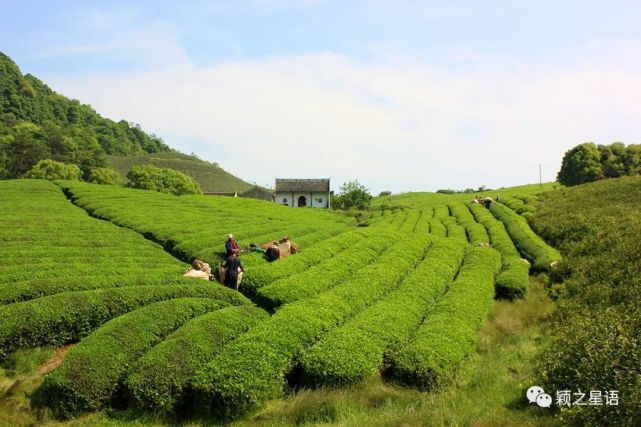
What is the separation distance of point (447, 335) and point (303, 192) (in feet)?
275

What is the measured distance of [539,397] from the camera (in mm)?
10820

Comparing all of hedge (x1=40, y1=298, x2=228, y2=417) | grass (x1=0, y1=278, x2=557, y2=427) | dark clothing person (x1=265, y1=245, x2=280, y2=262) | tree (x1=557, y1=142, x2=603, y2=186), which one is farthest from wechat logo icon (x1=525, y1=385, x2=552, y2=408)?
tree (x1=557, y1=142, x2=603, y2=186)

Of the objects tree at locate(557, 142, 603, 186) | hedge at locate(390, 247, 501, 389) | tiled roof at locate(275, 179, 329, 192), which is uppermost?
tree at locate(557, 142, 603, 186)

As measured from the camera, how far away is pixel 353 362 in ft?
45.6

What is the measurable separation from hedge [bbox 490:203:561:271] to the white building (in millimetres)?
51079

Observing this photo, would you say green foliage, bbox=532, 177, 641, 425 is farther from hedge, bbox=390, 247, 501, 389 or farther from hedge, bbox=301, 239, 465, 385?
hedge, bbox=301, 239, 465, 385

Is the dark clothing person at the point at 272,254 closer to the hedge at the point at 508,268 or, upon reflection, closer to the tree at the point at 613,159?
the hedge at the point at 508,268

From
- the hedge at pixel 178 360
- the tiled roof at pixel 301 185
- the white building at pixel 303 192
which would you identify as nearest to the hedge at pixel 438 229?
the hedge at pixel 178 360

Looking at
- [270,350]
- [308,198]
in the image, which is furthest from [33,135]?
[270,350]

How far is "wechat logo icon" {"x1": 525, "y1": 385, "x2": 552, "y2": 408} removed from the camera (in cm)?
1064

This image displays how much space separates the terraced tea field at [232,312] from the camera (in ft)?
42.5

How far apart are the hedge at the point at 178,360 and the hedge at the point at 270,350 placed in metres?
0.49

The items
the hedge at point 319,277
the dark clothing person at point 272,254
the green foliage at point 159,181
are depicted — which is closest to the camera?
the hedge at point 319,277

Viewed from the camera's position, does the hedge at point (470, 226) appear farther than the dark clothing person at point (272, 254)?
Yes
